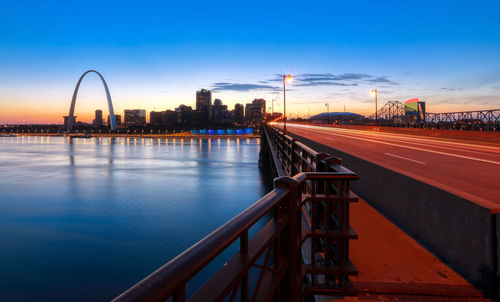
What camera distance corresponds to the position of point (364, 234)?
274 inches

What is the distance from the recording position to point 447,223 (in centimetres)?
582

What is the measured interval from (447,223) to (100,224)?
31168 millimetres

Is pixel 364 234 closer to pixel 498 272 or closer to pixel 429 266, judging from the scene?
pixel 429 266

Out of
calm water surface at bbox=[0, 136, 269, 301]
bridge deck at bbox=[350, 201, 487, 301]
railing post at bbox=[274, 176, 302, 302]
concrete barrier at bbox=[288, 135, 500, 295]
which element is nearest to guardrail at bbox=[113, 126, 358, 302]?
railing post at bbox=[274, 176, 302, 302]

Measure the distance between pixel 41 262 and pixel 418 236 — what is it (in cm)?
2434

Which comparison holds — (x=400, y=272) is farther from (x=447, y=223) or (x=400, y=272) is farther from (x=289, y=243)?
(x=289, y=243)

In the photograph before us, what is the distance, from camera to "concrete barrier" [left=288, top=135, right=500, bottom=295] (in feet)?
15.4

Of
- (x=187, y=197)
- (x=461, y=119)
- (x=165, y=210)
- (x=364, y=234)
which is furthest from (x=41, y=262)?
(x=461, y=119)

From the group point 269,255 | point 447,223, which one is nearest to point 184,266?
point 269,255

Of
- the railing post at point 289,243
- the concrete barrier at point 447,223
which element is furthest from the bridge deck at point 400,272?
the railing post at point 289,243

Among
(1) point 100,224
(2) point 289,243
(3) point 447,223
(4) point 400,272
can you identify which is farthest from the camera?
(1) point 100,224

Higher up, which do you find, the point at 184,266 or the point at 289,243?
the point at 184,266

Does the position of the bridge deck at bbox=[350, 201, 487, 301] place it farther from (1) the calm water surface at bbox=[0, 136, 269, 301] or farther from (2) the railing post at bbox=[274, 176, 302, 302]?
(1) the calm water surface at bbox=[0, 136, 269, 301]

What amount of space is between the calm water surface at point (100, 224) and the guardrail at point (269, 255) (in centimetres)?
1754
